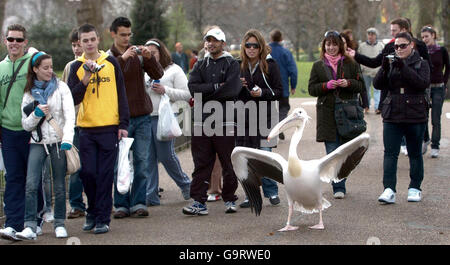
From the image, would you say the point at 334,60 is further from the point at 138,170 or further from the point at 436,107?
the point at 436,107

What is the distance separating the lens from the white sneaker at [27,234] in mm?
6688

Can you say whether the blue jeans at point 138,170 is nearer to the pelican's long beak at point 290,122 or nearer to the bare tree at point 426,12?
the pelican's long beak at point 290,122

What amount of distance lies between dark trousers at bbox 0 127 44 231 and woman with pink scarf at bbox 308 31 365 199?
3607 millimetres

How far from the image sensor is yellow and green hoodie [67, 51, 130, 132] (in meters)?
7.15

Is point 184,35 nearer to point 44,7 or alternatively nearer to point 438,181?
point 44,7

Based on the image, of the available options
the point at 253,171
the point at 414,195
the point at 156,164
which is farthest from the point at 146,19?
the point at 253,171

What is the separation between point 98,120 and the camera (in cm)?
715

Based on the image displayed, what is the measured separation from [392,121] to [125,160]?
3.12 metres

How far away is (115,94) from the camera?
7.27 meters

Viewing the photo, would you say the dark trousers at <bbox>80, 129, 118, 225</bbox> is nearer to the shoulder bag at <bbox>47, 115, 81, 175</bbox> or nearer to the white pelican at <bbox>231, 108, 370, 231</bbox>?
the shoulder bag at <bbox>47, 115, 81, 175</bbox>

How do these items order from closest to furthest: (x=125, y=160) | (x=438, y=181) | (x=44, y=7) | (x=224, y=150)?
(x=125, y=160) < (x=224, y=150) < (x=438, y=181) < (x=44, y=7)

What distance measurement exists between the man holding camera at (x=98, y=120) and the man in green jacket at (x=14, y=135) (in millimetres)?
538

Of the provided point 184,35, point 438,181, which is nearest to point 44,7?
point 184,35

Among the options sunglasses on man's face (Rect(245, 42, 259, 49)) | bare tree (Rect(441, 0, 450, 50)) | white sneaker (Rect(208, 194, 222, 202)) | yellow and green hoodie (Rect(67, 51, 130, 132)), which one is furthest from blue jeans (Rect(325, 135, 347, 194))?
bare tree (Rect(441, 0, 450, 50))
